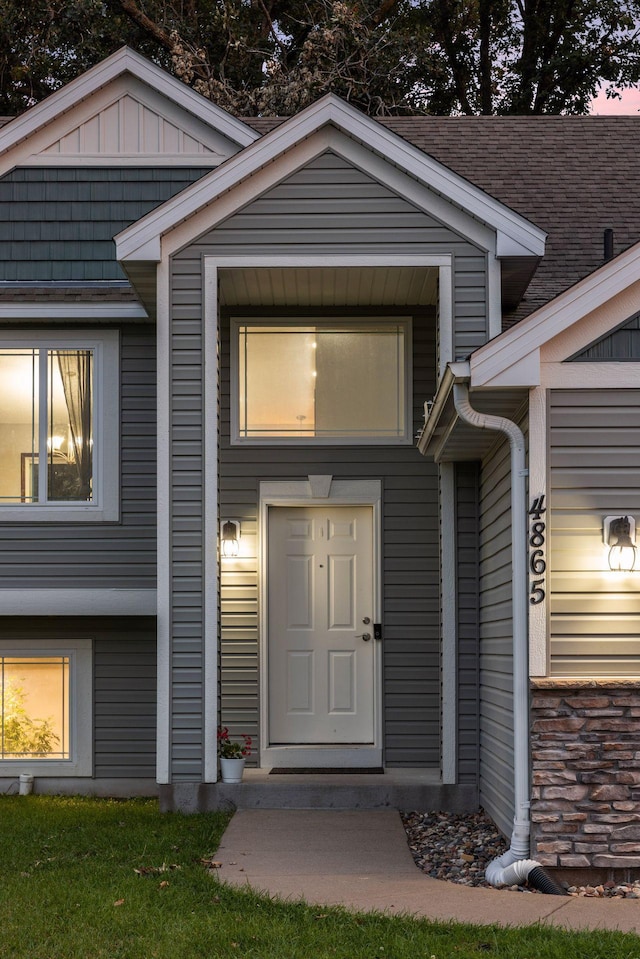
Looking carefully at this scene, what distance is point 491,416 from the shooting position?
20.9 ft

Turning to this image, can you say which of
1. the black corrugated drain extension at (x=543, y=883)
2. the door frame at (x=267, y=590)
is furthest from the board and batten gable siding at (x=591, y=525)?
the door frame at (x=267, y=590)

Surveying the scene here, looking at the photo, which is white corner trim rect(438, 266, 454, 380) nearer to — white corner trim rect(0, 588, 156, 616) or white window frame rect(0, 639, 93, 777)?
white corner trim rect(0, 588, 156, 616)

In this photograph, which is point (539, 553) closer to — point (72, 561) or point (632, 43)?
point (72, 561)

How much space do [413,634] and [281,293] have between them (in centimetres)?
292

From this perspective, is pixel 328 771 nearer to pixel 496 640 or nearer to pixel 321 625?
pixel 321 625

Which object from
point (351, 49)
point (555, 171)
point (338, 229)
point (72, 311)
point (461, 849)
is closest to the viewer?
point (461, 849)

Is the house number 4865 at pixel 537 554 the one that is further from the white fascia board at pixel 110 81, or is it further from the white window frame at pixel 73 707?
the white fascia board at pixel 110 81

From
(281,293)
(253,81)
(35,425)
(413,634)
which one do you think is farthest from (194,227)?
(253,81)

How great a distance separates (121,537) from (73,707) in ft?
4.72

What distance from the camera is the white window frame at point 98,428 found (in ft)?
29.5

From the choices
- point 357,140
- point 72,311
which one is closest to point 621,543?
point 357,140

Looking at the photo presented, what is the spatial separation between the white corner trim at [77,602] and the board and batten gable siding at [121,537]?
180 mm

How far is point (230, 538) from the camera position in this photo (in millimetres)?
9203

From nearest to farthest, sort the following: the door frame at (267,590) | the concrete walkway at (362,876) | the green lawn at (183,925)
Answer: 1. the green lawn at (183,925)
2. the concrete walkway at (362,876)
3. the door frame at (267,590)
